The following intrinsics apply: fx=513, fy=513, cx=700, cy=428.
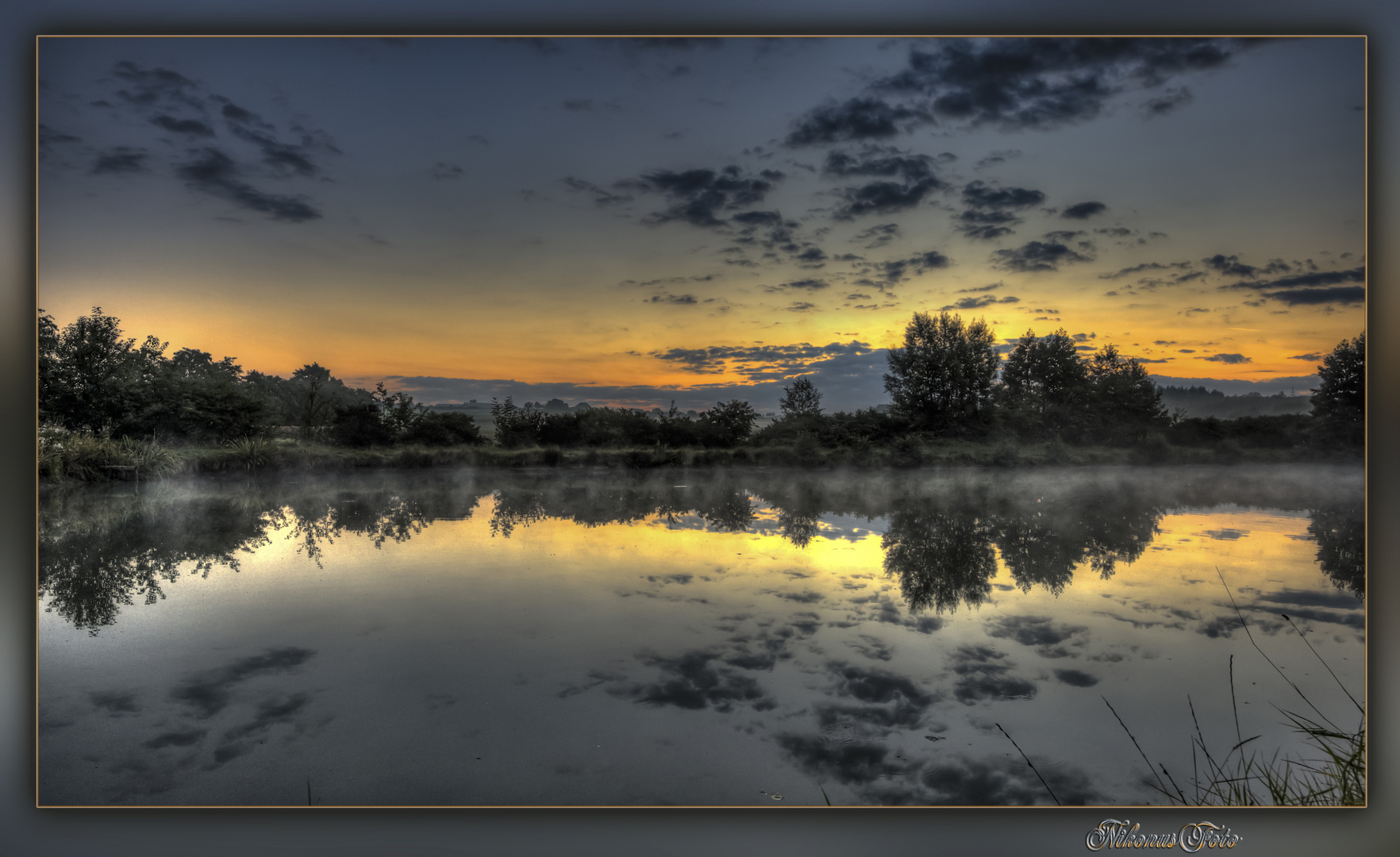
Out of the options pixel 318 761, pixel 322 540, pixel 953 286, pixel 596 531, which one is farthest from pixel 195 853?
pixel 953 286

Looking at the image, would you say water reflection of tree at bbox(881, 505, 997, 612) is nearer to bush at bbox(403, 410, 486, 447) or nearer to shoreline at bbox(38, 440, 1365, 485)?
shoreline at bbox(38, 440, 1365, 485)

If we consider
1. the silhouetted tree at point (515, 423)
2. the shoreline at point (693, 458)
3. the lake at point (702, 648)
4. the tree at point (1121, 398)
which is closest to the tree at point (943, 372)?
the shoreline at point (693, 458)

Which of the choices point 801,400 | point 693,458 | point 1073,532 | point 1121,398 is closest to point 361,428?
point 693,458

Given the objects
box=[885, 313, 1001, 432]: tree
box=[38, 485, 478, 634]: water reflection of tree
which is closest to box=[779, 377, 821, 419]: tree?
box=[885, 313, 1001, 432]: tree

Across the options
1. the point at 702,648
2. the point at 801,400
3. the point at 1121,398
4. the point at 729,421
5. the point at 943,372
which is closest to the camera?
the point at 702,648

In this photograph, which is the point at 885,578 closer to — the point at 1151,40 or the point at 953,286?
the point at 953,286

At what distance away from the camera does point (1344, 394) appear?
7.56 feet

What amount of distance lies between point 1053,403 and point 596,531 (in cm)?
365

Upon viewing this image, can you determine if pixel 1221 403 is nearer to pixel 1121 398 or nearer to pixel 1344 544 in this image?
pixel 1121 398

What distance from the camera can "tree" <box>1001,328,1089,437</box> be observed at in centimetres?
358

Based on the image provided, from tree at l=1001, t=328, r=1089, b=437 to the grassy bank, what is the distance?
19 centimetres

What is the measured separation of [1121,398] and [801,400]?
7.30ft

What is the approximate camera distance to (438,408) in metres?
4.59

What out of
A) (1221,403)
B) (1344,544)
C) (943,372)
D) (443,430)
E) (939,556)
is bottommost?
(939,556)
